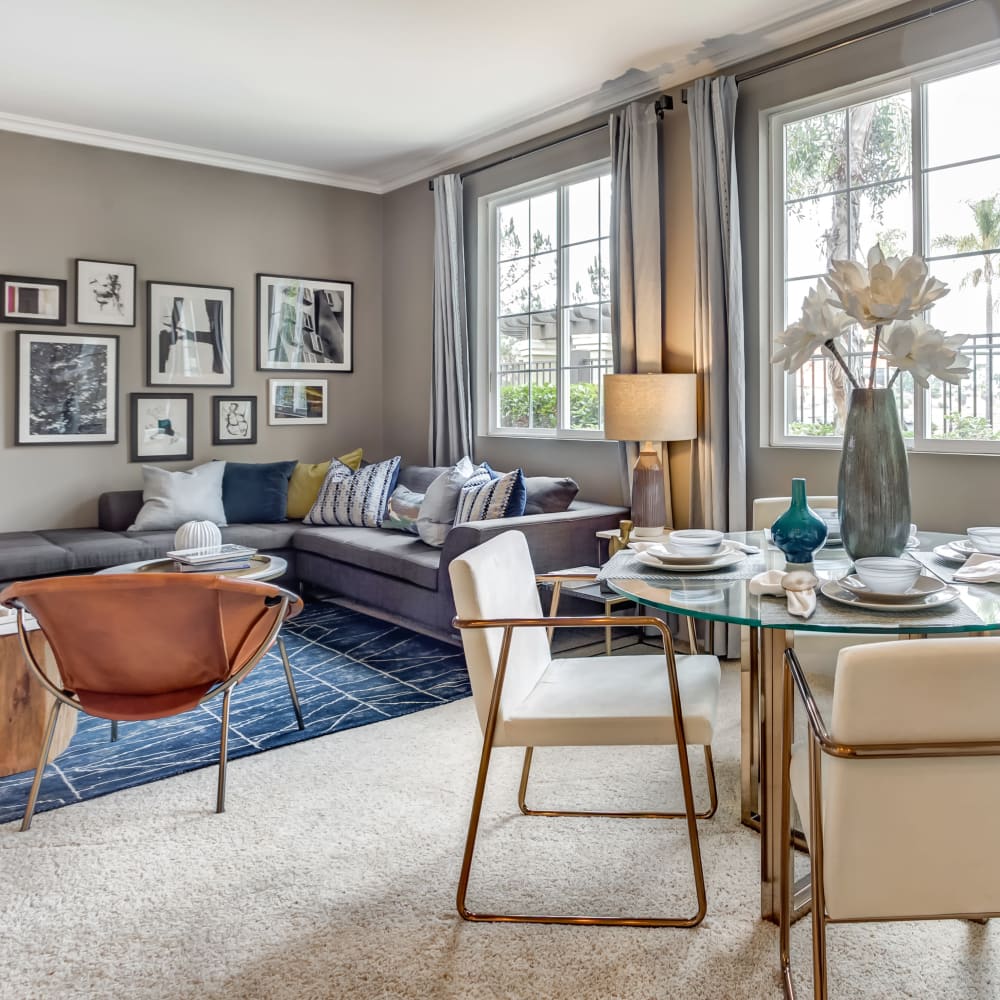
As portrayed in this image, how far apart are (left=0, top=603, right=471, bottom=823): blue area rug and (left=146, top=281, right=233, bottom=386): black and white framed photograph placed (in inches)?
78.6

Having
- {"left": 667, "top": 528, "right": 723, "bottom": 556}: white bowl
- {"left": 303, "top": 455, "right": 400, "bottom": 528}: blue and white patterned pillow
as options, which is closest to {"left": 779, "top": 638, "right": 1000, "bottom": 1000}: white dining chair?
{"left": 667, "top": 528, "right": 723, "bottom": 556}: white bowl

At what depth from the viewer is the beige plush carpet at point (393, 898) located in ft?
5.76

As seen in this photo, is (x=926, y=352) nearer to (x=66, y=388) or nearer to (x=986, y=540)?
(x=986, y=540)

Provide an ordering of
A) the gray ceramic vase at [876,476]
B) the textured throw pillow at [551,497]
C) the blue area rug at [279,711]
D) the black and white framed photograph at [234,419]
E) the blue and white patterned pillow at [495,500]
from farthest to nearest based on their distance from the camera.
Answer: the black and white framed photograph at [234,419] < the textured throw pillow at [551,497] < the blue and white patterned pillow at [495,500] < the blue area rug at [279,711] < the gray ceramic vase at [876,476]

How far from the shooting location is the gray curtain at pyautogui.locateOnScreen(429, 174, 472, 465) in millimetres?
5641

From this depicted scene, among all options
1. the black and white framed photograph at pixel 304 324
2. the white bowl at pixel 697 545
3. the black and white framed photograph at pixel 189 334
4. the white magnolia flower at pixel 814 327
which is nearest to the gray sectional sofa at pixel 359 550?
the black and white framed photograph at pixel 189 334

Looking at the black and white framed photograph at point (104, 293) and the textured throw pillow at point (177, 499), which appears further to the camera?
the black and white framed photograph at point (104, 293)

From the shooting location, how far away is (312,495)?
5641mm

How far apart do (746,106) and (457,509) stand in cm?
230

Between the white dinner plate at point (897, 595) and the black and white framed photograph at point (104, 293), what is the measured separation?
15.7ft

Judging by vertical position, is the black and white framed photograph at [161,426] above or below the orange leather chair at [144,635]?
above

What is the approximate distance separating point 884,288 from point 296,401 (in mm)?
4783

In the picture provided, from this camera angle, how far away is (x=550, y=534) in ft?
13.9

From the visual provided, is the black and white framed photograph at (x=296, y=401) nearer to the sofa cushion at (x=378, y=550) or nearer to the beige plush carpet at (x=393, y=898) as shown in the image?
the sofa cushion at (x=378, y=550)
